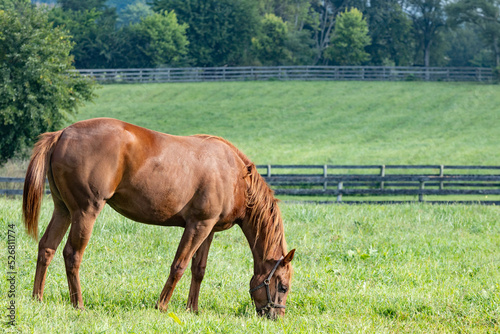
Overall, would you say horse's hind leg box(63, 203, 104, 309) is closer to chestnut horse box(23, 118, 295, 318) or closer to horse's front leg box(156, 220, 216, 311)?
chestnut horse box(23, 118, 295, 318)

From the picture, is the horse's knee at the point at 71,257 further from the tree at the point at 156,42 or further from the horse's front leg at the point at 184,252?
the tree at the point at 156,42

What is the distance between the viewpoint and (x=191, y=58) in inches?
2216

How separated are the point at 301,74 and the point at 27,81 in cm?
3286

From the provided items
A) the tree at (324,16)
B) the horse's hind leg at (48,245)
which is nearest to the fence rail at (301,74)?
the tree at (324,16)

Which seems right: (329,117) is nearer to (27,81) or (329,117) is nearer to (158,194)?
(27,81)

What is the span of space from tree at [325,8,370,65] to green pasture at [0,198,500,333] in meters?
46.2

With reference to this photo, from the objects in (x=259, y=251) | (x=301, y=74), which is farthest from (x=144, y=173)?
(x=301, y=74)

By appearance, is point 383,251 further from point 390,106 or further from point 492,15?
point 492,15

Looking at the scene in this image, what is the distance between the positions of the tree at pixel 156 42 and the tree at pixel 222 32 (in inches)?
88.4

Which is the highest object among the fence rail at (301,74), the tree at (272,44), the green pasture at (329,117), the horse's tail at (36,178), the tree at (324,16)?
the tree at (324,16)

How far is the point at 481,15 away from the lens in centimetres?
5288

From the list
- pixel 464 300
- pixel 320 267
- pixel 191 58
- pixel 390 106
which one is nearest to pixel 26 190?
pixel 320 267

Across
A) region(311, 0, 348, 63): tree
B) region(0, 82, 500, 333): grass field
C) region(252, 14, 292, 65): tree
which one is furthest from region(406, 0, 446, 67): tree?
region(0, 82, 500, 333): grass field

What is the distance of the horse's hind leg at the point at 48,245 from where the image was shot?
5254 mm
